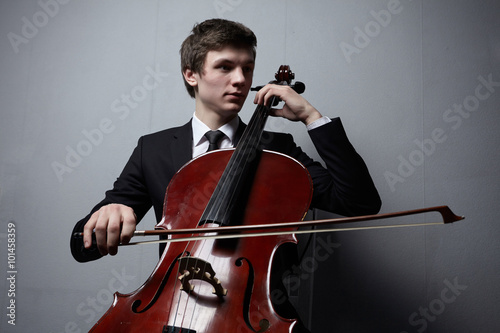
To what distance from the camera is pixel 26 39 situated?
174 centimetres

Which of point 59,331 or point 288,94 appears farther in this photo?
point 59,331

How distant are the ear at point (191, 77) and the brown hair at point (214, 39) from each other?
2 centimetres

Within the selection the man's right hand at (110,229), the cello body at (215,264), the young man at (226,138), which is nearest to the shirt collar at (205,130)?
the young man at (226,138)

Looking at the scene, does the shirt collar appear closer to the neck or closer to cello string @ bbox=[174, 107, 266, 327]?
the neck

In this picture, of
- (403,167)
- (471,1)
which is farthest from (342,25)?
(403,167)

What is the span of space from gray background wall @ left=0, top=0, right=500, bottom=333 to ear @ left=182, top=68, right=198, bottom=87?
0.28 meters

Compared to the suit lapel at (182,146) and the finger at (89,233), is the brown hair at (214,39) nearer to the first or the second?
the suit lapel at (182,146)

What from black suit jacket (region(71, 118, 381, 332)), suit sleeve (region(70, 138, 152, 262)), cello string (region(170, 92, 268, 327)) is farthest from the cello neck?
suit sleeve (region(70, 138, 152, 262))

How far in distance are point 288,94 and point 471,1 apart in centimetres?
85

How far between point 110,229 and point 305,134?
887 millimetres

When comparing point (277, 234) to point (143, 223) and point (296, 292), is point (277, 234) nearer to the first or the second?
point (296, 292)

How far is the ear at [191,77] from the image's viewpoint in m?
1.31

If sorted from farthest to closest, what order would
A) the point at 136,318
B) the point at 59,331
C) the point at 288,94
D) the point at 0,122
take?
the point at 0,122 → the point at 59,331 → the point at 288,94 → the point at 136,318

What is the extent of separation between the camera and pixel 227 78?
1.20 metres
